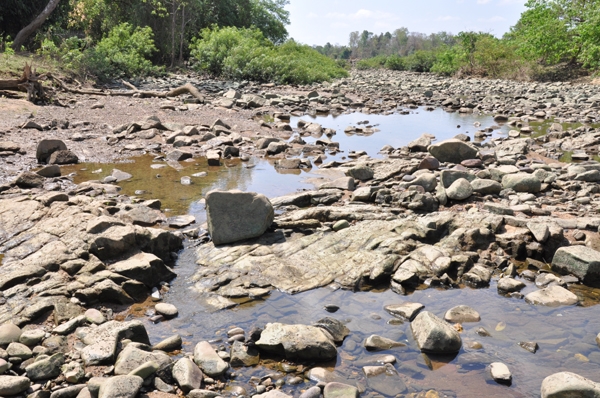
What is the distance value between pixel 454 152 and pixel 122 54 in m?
17.0

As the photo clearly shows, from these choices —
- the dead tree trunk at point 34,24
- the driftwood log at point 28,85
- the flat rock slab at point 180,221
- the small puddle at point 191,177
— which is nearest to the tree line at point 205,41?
the dead tree trunk at point 34,24

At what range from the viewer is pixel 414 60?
52.3m

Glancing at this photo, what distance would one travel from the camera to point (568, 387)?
3.24 m

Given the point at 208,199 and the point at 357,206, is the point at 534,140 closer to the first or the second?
the point at 357,206

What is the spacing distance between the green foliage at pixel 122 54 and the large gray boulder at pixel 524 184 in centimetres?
1616

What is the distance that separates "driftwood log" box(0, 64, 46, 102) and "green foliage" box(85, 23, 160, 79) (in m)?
5.77

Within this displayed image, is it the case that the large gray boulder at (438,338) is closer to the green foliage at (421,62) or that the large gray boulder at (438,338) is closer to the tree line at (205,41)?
the tree line at (205,41)

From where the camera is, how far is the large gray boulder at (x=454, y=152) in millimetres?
9531

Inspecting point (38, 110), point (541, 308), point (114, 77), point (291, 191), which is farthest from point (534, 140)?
point (114, 77)

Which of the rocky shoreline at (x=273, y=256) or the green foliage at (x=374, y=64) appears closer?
the rocky shoreline at (x=273, y=256)

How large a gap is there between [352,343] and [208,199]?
2.54 meters

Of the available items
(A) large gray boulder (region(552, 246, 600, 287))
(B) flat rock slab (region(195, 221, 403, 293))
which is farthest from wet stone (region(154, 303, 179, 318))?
(A) large gray boulder (region(552, 246, 600, 287))

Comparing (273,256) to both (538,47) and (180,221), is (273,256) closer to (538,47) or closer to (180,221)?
(180,221)

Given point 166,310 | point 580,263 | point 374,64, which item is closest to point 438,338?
point 580,263
